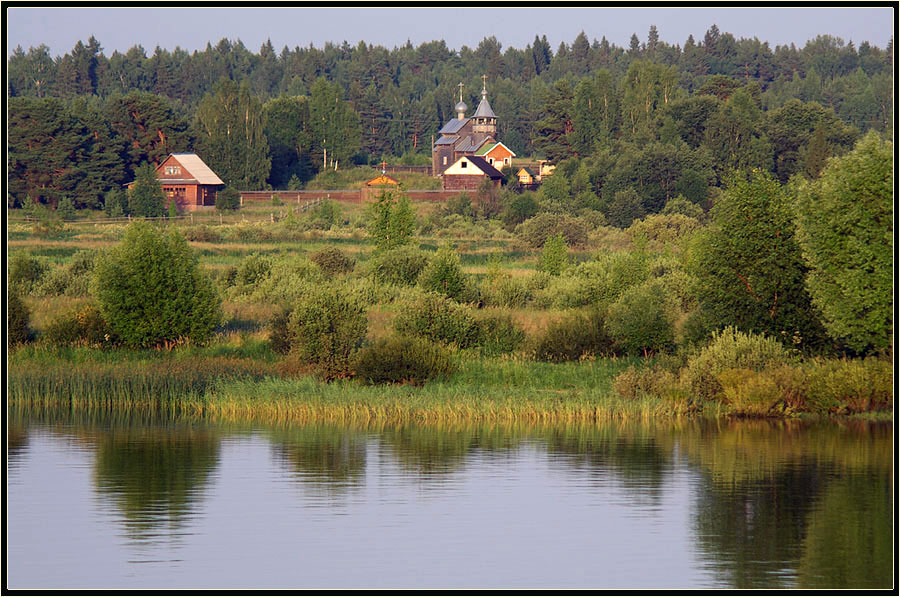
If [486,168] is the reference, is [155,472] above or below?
below

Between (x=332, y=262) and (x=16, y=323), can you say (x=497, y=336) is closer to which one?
(x=16, y=323)

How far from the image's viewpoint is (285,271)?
55.2 m

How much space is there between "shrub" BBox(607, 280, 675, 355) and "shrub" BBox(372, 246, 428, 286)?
57.9 ft

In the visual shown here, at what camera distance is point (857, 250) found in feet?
102

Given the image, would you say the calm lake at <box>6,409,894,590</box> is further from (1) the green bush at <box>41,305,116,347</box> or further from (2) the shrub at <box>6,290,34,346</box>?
(2) the shrub at <box>6,290,34,346</box>

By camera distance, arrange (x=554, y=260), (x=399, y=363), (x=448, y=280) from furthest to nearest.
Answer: (x=554, y=260)
(x=448, y=280)
(x=399, y=363)

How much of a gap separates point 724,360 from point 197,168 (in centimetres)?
8174

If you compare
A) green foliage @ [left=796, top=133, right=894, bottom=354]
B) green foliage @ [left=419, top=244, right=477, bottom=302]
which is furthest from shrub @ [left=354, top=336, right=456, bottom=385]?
green foliage @ [left=419, top=244, right=477, bottom=302]

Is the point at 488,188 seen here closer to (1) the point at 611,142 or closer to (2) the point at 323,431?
(1) the point at 611,142

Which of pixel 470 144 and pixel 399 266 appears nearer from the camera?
pixel 399 266

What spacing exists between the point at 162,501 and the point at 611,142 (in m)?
91.6

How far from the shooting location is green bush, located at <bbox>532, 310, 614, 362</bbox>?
3641 cm

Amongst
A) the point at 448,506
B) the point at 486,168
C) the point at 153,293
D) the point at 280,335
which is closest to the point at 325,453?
the point at 448,506

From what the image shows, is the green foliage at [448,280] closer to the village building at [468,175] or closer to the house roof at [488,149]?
the village building at [468,175]
